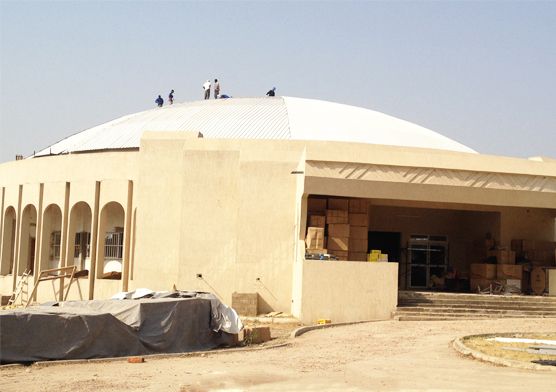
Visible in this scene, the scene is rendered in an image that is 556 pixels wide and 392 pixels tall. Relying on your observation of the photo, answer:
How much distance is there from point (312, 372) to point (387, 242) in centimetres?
1603

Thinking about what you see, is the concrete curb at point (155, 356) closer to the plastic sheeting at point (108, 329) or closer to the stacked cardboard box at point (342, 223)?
the plastic sheeting at point (108, 329)

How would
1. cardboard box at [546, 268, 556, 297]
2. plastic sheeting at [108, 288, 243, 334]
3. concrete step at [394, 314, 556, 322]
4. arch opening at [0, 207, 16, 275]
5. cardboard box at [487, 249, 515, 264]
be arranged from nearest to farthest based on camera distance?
plastic sheeting at [108, 288, 243, 334], concrete step at [394, 314, 556, 322], cardboard box at [546, 268, 556, 297], cardboard box at [487, 249, 515, 264], arch opening at [0, 207, 16, 275]

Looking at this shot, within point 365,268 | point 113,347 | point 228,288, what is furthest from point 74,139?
point 113,347

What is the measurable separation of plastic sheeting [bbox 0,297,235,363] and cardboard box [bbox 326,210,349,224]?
22.1 feet

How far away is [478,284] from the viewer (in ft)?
84.2

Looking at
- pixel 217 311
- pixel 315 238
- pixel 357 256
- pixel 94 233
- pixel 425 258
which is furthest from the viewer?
pixel 425 258

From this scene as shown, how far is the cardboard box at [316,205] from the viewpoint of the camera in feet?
77.0

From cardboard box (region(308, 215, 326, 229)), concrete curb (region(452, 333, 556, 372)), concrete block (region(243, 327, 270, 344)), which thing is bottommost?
concrete block (region(243, 327, 270, 344))

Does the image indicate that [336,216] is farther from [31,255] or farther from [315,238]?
[31,255]

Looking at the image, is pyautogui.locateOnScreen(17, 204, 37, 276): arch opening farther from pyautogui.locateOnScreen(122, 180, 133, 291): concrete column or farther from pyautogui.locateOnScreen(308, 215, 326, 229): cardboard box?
pyautogui.locateOnScreen(308, 215, 326, 229): cardboard box

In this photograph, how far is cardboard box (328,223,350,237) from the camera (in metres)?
23.1

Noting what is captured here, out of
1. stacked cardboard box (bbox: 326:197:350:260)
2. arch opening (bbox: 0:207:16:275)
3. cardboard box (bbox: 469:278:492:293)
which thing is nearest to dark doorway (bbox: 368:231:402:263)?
cardboard box (bbox: 469:278:492:293)

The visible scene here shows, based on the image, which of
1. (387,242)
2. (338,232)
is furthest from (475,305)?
(387,242)

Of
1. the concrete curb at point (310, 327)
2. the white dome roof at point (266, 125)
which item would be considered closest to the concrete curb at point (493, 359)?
the concrete curb at point (310, 327)
